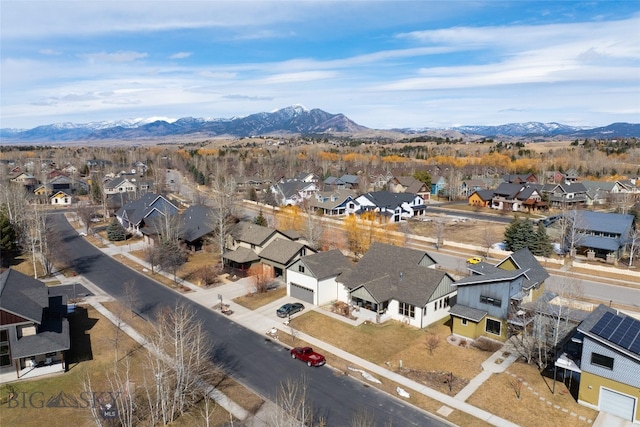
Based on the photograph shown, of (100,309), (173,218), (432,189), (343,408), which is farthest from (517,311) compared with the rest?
(432,189)

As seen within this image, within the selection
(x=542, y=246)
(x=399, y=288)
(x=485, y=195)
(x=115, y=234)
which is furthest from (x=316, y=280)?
(x=485, y=195)

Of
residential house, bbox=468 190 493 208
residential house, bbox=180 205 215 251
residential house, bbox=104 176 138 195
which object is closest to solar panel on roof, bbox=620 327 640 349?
residential house, bbox=180 205 215 251

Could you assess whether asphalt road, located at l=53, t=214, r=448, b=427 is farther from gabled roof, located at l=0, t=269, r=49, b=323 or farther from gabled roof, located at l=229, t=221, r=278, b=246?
gabled roof, located at l=229, t=221, r=278, b=246

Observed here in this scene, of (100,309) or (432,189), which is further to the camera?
(432,189)

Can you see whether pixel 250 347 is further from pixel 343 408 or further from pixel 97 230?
pixel 97 230

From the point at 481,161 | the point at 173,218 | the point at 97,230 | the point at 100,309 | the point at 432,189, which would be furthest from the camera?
the point at 481,161

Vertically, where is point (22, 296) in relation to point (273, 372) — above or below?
above

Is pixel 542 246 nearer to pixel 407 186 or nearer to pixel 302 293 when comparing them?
pixel 302 293
